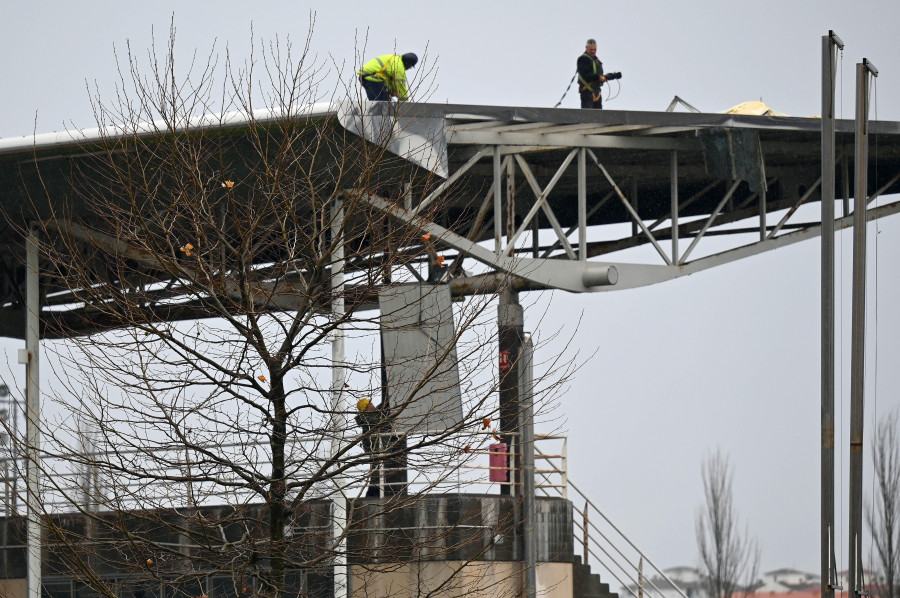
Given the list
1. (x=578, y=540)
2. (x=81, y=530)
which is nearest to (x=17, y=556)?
(x=81, y=530)

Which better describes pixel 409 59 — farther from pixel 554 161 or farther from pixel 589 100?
pixel 589 100

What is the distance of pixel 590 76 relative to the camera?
2692cm

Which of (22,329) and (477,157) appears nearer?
(477,157)

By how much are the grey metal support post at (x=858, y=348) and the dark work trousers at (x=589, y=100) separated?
9949 mm

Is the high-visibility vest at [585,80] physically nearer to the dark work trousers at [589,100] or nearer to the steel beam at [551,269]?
the dark work trousers at [589,100]

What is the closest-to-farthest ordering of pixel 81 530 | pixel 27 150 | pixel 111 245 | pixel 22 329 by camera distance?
pixel 27 150
pixel 111 245
pixel 81 530
pixel 22 329

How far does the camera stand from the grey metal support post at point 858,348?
1591 cm

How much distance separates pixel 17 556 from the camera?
23.2 meters

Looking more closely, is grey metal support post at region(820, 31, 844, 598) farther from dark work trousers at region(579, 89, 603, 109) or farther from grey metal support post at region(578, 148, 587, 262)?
dark work trousers at region(579, 89, 603, 109)

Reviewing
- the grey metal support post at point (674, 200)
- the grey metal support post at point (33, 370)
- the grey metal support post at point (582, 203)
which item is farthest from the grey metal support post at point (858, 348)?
the grey metal support post at point (33, 370)

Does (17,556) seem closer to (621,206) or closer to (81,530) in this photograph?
(81,530)

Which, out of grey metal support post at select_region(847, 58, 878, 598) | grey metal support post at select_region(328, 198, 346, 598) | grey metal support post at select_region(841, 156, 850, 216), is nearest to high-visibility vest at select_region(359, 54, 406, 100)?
grey metal support post at select_region(328, 198, 346, 598)

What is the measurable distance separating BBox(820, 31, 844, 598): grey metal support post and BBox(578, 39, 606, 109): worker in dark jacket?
1038 centimetres

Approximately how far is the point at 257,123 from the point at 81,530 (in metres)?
8.76
